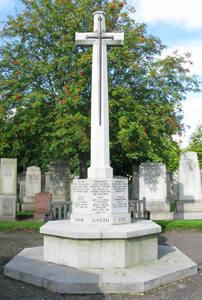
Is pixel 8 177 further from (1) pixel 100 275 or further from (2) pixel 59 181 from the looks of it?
(1) pixel 100 275

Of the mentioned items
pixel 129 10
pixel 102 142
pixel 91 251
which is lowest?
pixel 91 251

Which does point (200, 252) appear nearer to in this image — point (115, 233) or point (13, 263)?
point (115, 233)

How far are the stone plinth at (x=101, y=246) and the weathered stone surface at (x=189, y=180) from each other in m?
10.7

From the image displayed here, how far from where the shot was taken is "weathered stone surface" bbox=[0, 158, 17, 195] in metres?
16.2

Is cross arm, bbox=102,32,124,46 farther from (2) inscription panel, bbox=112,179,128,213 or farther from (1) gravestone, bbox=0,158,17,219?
(1) gravestone, bbox=0,158,17,219

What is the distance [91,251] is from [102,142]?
2.26 meters

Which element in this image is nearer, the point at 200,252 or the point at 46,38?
the point at 200,252

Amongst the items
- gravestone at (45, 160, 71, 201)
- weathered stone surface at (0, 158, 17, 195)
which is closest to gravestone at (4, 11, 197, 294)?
weathered stone surface at (0, 158, 17, 195)

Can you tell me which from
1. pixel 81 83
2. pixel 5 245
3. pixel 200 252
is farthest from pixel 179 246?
pixel 81 83

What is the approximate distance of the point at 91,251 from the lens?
20.7ft

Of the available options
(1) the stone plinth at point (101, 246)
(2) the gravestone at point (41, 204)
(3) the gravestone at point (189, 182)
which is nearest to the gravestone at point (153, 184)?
(3) the gravestone at point (189, 182)

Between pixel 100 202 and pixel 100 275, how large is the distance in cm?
153

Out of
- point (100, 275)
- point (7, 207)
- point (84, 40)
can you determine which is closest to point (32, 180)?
point (7, 207)

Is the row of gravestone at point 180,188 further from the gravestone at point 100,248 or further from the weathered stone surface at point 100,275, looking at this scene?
the weathered stone surface at point 100,275
